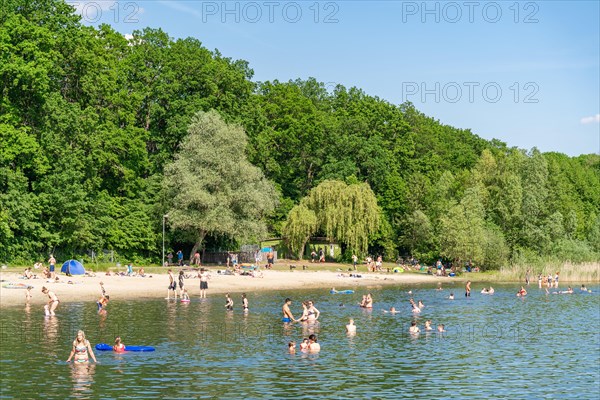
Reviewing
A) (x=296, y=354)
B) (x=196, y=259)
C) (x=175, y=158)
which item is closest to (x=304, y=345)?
(x=296, y=354)

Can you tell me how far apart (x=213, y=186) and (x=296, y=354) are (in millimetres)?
45006

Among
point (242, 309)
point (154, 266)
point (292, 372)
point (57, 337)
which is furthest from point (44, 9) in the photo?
point (292, 372)

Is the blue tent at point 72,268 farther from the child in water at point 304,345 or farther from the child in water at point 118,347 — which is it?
the child in water at point 304,345

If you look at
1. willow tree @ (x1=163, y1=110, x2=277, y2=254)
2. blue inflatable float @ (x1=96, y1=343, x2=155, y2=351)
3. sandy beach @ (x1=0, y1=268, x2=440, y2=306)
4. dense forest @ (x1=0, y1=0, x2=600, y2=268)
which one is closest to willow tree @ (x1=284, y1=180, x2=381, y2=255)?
dense forest @ (x1=0, y1=0, x2=600, y2=268)

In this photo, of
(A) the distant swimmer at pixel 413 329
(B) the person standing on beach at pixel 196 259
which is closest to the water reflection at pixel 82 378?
(A) the distant swimmer at pixel 413 329

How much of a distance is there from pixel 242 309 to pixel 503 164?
6304 centimetres

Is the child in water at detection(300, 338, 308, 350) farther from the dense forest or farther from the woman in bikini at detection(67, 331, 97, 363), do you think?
the dense forest

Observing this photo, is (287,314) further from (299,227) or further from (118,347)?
(299,227)

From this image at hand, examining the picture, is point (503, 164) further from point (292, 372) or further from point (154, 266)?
point (292, 372)

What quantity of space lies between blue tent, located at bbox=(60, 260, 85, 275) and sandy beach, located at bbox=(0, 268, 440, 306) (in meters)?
0.80

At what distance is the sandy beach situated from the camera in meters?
59.7

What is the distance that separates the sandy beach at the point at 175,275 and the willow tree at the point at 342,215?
7618 millimetres

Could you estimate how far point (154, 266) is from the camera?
82.4 m

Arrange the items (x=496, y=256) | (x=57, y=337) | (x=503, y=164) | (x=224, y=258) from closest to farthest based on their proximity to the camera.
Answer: (x=57, y=337) → (x=224, y=258) → (x=496, y=256) → (x=503, y=164)
